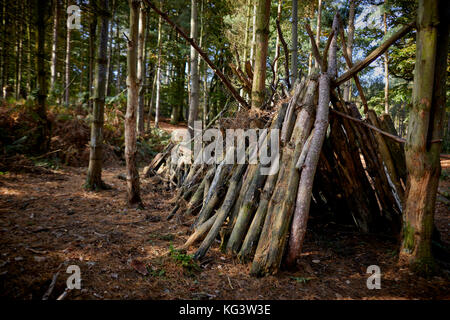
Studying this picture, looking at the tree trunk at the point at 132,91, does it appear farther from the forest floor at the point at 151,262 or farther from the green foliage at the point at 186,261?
the green foliage at the point at 186,261

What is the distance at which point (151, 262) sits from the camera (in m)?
2.59

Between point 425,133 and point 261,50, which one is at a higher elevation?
point 261,50

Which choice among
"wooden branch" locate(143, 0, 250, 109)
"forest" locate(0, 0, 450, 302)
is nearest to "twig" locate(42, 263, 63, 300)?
"forest" locate(0, 0, 450, 302)

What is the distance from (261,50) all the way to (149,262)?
12.2ft

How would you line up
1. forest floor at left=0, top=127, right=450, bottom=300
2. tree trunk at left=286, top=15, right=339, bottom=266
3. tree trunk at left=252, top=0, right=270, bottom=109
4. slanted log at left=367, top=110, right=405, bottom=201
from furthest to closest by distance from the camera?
tree trunk at left=252, top=0, right=270, bottom=109
slanted log at left=367, top=110, right=405, bottom=201
tree trunk at left=286, top=15, right=339, bottom=266
forest floor at left=0, top=127, right=450, bottom=300

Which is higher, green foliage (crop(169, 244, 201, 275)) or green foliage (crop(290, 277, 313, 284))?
green foliage (crop(169, 244, 201, 275))

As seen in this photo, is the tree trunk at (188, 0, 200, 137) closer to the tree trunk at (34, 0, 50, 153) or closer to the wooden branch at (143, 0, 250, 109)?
the wooden branch at (143, 0, 250, 109)

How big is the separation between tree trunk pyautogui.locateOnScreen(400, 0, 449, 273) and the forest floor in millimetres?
358

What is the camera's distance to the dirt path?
84.0 inches

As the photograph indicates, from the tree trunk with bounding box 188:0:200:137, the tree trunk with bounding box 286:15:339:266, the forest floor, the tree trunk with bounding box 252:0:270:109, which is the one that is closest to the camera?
the forest floor

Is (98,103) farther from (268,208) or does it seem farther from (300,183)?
(300,183)

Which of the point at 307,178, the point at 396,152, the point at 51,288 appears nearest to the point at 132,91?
the point at 51,288

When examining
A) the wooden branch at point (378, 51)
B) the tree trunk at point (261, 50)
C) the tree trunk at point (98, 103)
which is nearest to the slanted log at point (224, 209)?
the tree trunk at point (261, 50)

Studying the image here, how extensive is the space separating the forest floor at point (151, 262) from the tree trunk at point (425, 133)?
36 cm
